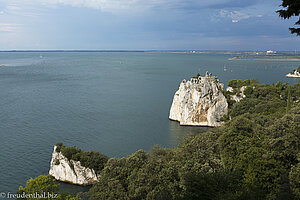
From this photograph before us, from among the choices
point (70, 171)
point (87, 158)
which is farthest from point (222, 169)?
point (70, 171)

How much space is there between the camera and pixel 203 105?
155 ft

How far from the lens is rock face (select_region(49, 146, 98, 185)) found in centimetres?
2697

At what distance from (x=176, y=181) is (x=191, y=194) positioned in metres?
3.95

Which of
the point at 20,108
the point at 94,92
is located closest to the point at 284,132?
the point at 20,108

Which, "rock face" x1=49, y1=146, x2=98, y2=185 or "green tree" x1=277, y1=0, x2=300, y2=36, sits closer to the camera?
"green tree" x1=277, y1=0, x2=300, y2=36

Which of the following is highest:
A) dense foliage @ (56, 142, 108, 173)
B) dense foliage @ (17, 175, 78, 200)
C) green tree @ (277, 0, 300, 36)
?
green tree @ (277, 0, 300, 36)

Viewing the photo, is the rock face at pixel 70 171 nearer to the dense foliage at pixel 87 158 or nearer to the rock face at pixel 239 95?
→ the dense foliage at pixel 87 158

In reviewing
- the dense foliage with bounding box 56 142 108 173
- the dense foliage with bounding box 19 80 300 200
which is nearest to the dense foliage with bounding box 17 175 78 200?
the dense foliage with bounding box 19 80 300 200

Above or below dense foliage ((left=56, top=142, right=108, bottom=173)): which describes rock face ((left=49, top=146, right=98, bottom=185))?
below

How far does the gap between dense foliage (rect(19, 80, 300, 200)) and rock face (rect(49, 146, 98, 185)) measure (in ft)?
20.3

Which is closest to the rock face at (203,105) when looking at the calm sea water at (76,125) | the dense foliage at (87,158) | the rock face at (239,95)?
the calm sea water at (76,125)

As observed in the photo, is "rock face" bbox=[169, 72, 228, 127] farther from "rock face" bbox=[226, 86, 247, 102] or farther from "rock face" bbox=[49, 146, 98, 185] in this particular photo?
"rock face" bbox=[49, 146, 98, 185]

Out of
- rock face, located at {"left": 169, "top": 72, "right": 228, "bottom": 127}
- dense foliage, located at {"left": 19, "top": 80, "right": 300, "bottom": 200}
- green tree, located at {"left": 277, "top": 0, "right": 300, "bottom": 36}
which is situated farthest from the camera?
rock face, located at {"left": 169, "top": 72, "right": 228, "bottom": 127}

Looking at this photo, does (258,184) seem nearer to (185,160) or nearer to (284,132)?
(284,132)
